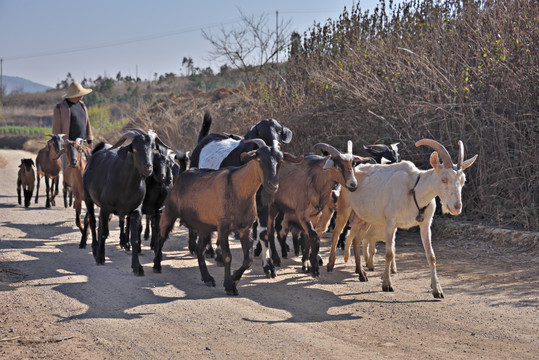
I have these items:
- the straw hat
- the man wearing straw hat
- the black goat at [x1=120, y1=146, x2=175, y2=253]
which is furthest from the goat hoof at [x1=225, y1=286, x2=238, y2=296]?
the straw hat

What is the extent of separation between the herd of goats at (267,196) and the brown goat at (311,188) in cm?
1

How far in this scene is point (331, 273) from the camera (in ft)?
30.6

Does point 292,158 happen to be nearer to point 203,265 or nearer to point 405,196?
point 405,196

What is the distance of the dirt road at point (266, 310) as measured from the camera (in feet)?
19.5

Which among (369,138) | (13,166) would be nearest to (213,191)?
(369,138)

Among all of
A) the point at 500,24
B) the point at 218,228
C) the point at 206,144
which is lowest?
the point at 218,228

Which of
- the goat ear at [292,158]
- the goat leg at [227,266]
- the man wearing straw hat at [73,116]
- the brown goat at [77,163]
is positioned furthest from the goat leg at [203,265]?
the man wearing straw hat at [73,116]

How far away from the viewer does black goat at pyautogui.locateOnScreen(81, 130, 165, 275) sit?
9016mm

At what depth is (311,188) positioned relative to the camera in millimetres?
9180

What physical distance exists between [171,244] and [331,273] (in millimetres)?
3446

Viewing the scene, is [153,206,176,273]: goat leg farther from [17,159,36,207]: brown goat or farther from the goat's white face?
[17,159,36,207]: brown goat

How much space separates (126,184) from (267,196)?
226cm

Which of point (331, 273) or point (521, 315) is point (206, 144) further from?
point (521, 315)

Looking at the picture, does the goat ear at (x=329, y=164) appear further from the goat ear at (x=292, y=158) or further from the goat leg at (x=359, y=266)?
the goat leg at (x=359, y=266)
